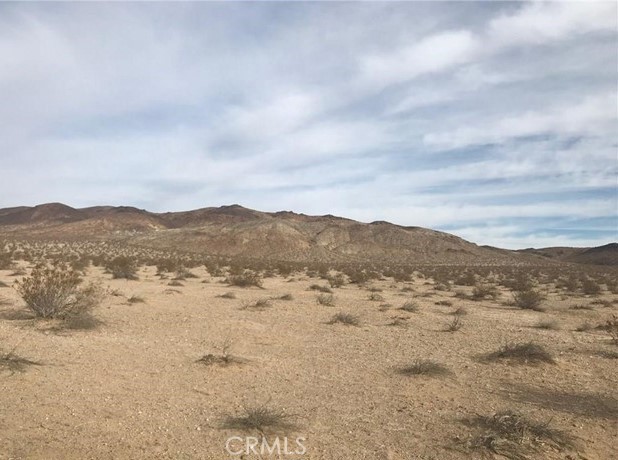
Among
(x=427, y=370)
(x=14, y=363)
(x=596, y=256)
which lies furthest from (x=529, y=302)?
(x=596, y=256)

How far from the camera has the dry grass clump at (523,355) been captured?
29.1 ft

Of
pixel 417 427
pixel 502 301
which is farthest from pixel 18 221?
pixel 417 427

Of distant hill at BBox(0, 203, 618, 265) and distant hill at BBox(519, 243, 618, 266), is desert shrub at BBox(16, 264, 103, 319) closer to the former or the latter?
distant hill at BBox(0, 203, 618, 265)

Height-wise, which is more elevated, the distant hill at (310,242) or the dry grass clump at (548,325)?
the distant hill at (310,242)

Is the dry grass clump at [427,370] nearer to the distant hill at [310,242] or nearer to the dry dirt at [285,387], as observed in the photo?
the dry dirt at [285,387]

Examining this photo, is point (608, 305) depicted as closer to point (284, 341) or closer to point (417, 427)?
point (284, 341)

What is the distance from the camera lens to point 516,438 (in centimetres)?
522

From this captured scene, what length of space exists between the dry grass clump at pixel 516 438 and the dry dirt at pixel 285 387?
0.15 meters

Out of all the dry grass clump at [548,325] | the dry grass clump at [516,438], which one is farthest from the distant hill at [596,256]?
the dry grass clump at [516,438]

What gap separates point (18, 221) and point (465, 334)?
15181 centimetres

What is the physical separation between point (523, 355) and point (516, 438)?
417 cm

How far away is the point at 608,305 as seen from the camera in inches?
791

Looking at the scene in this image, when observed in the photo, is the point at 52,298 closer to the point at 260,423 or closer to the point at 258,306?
the point at 258,306

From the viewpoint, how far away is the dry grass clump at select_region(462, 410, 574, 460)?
199 inches
